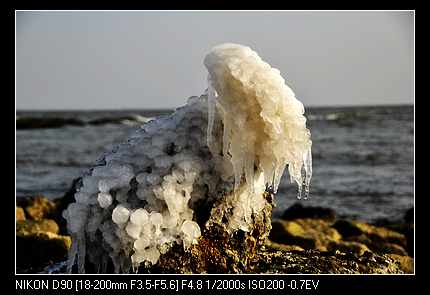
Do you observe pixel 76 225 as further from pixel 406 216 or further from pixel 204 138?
pixel 406 216

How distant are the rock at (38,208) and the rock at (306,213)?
4945mm

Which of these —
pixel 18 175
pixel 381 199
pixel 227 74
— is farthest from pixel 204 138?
pixel 18 175

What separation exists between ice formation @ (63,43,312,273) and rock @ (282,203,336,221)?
581 centimetres

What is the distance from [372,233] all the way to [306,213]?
1952 mm

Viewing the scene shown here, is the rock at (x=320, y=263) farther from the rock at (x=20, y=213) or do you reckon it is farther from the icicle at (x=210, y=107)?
the rock at (x=20, y=213)

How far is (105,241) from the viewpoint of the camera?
120 inches

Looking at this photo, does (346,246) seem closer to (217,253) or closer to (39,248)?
(217,253)

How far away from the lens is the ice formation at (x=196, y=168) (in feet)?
9.07

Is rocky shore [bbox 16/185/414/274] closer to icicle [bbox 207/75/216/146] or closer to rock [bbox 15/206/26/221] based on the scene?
rock [bbox 15/206/26/221]

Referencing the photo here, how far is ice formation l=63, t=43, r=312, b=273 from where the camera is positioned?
277 cm

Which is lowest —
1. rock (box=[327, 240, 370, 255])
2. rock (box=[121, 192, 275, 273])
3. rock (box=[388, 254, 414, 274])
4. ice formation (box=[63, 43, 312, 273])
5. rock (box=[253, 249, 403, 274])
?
rock (box=[388, 254, 414, 274])

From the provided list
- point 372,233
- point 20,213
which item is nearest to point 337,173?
point 372,233

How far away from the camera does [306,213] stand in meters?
9.00

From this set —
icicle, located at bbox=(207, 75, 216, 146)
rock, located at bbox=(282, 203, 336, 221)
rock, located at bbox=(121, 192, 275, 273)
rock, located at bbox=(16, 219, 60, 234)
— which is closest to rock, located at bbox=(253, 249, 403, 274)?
rock, located at bbox=(121, 192, 275, 273)
